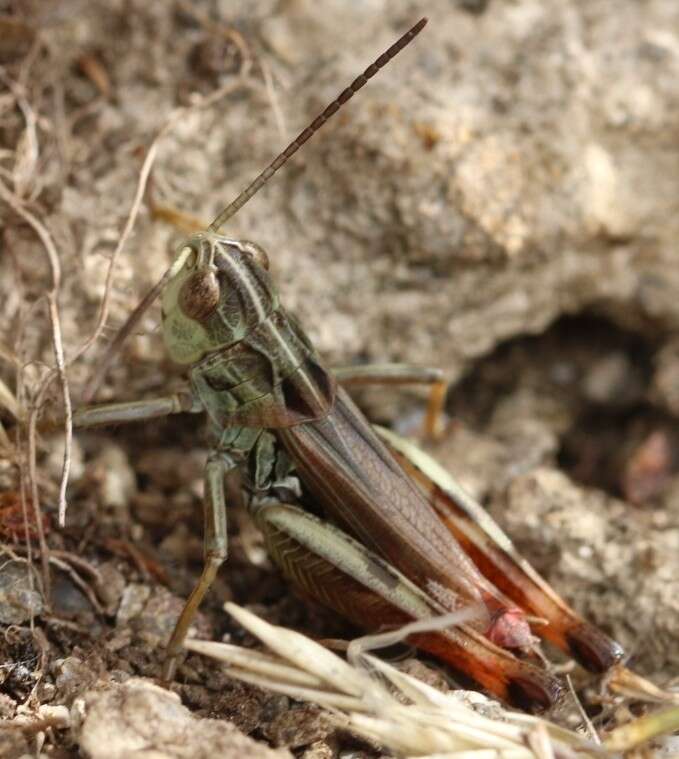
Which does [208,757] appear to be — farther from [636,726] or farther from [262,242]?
[262,242]

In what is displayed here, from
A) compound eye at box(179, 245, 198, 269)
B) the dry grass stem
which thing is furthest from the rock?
compound eye at box(179, 245, 198, 269)

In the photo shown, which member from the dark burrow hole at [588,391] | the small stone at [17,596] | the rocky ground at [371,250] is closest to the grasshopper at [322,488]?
the rocky ground at [371,250]

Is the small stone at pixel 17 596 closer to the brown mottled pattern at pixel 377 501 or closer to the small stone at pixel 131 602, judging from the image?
the small stone at pixel 131 602

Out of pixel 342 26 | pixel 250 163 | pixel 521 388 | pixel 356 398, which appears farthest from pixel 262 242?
pixel 521 388

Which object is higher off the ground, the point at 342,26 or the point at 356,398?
the point at 342,26

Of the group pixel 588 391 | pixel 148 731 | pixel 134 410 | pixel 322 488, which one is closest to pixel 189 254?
pixel 134 410

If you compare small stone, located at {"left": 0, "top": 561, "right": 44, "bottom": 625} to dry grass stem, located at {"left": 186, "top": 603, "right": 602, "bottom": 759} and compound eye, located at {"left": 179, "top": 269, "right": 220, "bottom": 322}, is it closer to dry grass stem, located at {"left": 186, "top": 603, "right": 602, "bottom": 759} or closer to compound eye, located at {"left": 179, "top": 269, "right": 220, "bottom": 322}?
dry grass stem, located at {"left": 186, "top": 603, "right": 602, "bottom": 759}
